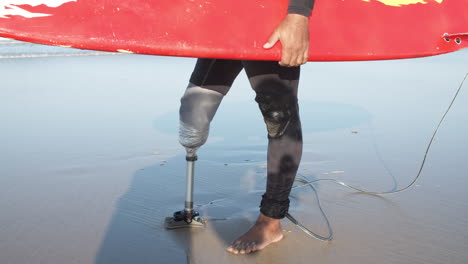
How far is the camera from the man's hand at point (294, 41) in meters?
1.88

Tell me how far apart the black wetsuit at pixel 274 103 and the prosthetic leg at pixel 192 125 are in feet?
0.14

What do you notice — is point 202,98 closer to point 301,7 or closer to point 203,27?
point 203,27

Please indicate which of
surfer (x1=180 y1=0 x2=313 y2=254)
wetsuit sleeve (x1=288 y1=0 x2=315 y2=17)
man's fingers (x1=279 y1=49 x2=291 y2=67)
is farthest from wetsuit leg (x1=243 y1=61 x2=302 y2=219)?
wetsuit sleeve (x1=288 y1=0 x2=315 y2=17)

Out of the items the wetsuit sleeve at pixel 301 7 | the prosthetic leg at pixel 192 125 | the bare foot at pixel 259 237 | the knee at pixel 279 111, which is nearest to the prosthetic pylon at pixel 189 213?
the prosthetic leg at pixel 192 125

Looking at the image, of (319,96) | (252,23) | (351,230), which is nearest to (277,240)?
(351,230)

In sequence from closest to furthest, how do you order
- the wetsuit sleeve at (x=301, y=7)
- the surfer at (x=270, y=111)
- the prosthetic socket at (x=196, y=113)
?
1. the wetsuit sleeve at (x=301, y=7)
2. the surfer at (x=270, y=111)
3. the prosthetic socket at (x=196, y=113)

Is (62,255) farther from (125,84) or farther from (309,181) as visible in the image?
(125,84)

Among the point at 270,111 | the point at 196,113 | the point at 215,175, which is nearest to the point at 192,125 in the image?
the point at 196,113

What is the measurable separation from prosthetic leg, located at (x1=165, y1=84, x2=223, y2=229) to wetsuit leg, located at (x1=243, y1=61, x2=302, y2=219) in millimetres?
209

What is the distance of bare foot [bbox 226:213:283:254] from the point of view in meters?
2.01

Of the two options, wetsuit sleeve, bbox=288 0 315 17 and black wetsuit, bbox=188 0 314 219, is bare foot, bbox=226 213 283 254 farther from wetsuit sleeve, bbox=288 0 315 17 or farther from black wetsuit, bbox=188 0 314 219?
wetsuit sleeve, bbox=288 0 315 17

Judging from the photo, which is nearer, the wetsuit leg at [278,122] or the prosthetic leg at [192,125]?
the wetsuit leg at [278,122]

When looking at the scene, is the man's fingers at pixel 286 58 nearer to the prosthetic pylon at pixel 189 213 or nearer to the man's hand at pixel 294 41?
the man's hand at pixel 294 41

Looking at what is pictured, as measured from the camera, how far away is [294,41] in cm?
188
